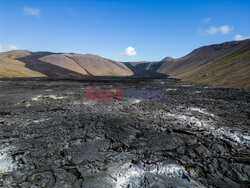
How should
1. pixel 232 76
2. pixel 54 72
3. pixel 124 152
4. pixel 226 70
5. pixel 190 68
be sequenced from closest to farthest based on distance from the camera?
1. pixel 124 152
2. pixel 232 76
3. pixel 226 70
4. pixel 54 72
5. pixel 190 68

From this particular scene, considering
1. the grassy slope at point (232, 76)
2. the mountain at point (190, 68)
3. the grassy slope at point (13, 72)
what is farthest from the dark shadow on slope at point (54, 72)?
the grassy slope at point (232, 76)

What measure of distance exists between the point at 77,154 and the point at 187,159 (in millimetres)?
5652

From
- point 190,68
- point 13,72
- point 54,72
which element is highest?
point 190,68

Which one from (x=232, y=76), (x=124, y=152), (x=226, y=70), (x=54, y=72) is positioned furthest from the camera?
(x=54, y=72)

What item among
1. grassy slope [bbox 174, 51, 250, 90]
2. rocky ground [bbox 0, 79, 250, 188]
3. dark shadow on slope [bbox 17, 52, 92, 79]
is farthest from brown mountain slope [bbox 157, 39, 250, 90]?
dark shadow on slope [bbox 17, 52, 92, 79]

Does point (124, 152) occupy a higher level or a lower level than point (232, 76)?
lower

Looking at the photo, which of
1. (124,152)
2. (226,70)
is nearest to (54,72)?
(226,70)

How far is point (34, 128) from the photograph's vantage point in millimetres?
10805

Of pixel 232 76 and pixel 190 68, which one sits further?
pixel 190 68

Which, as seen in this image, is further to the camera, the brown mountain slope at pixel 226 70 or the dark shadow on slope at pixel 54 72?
the dark shadow on slope at pixel 54 72

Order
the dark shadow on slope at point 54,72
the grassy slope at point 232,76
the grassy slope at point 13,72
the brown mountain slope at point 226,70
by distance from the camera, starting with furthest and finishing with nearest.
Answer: the dark shadow on slope at point 54,72 < the grassy slope at point 13,72 < the brown mountain slope at point 226,70 < the grassy slope at point 232,76

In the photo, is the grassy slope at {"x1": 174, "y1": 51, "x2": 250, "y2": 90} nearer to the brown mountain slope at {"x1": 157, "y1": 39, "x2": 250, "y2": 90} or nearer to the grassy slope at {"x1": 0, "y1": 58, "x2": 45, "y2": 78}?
the brown mountain slope at {"x1": 157, "y1": 39, "x2": 250, "y2": 90}

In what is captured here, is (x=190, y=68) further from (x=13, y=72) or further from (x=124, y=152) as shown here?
(x=124, y=152)

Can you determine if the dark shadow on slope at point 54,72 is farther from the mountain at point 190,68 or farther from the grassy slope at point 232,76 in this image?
the grassy slope at point 232,76
